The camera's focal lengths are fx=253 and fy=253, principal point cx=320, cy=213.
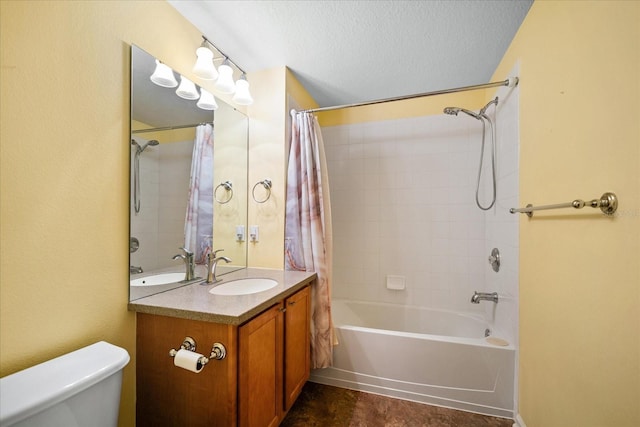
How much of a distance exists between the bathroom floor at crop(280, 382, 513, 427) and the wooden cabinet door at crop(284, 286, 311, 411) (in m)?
0.18

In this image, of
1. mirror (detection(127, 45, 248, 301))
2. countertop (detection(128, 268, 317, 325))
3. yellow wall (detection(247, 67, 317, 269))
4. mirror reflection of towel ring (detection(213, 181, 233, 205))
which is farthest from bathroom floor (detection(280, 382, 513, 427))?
mirror reflection of towel ring (detection(213, 181, 233, 205))

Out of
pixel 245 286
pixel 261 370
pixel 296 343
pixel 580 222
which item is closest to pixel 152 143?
pixel 245 286

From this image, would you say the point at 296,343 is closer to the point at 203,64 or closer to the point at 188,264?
the point at 188,264

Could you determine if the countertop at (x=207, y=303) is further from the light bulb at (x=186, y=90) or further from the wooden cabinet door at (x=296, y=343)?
the light bulb at (x=186, y=90)

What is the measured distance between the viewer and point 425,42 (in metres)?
1.67

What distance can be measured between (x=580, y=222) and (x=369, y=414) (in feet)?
5.10

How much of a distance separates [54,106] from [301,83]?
1688 mm

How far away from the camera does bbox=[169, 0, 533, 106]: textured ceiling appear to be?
139 centimetres

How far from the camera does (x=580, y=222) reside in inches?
39.6

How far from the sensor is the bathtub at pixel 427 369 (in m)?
1.59

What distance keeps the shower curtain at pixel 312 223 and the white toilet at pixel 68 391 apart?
1140 millimetres

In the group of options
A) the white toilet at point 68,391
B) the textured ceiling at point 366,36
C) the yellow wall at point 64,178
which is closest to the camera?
the white toilet at point 68,391

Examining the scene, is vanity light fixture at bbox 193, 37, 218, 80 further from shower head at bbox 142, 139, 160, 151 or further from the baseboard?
the baseboard

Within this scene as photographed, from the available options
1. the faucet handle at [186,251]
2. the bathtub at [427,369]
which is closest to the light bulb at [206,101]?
the faucet handle at [186,251]
